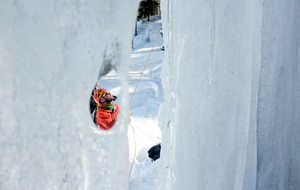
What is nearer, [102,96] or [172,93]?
[172,93]

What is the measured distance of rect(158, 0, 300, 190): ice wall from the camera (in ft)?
3.73

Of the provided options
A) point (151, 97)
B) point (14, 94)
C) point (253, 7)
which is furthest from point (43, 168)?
point (151, 97)

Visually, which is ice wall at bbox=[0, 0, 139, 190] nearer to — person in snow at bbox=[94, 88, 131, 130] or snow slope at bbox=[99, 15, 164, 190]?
snow slope at bbox=[99, 15, 164, 190]

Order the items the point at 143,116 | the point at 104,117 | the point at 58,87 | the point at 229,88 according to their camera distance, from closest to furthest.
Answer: the point at 58,87 < the point at 229,88 < the point at 104,117 < the point at 143,116

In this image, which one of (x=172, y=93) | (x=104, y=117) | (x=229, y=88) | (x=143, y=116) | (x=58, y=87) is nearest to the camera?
(x=58, y=87)

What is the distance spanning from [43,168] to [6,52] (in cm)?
33

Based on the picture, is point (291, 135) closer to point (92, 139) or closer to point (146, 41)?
point (92, 139)

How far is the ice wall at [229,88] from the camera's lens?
3.73ft

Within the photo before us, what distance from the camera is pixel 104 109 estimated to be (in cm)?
246

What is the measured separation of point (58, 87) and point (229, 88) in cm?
89

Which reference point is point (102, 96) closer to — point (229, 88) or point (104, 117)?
point (104, 117)

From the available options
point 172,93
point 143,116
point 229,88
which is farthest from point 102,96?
point 143,116

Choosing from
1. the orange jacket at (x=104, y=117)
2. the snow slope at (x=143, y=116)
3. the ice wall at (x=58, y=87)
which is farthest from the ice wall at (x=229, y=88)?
the orange jacket at (x=104, y=117)

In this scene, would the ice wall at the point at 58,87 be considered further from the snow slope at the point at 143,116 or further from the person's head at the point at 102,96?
the person's head at the point at 102,96
